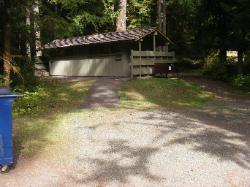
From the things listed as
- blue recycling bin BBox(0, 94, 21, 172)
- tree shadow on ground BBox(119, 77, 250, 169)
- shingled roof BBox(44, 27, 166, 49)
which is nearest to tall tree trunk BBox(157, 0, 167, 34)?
shingled roof BBox(44, 27, 166, 49)

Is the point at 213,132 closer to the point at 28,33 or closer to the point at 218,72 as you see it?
the point at 28,33

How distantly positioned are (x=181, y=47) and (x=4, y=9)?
25388 mm

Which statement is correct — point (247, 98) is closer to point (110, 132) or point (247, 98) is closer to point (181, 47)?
point (110, 132)

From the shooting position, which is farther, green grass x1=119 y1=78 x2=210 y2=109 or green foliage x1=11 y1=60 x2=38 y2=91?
green grass x1=119 y1=78 x2=210 y2=109

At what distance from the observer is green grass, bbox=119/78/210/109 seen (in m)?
17.4

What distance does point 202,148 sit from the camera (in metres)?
9.52

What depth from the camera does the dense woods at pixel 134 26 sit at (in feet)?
53.3

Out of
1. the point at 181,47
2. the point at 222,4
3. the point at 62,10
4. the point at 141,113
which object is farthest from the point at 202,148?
the point at 62,10

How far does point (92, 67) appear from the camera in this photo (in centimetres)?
2956

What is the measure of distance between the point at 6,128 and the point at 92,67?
2183 cm

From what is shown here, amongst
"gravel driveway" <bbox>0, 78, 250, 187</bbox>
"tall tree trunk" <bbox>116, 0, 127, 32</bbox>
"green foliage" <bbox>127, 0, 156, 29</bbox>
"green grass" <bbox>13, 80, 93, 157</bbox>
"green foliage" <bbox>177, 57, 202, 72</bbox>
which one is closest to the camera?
"gravel driveway" <bbox>0, 78, 250, 187</bbox>

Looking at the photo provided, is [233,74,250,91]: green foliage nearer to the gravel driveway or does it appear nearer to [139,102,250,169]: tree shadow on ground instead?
[139,102,250,169]: tree shadow on ground

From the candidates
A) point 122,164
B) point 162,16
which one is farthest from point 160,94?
point 162,16

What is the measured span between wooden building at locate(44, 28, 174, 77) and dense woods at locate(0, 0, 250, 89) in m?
1.81
